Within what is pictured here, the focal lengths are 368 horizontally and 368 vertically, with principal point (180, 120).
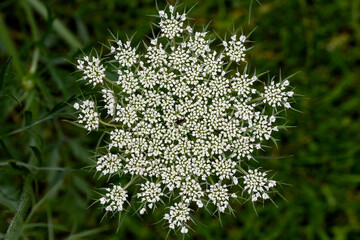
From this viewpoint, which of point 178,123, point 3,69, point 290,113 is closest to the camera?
point 3,69

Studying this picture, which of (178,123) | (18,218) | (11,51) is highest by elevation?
(11,51)

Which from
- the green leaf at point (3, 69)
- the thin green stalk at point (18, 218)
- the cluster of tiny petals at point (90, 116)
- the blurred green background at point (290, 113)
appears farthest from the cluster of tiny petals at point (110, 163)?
the blurred green background at point (290, 113)

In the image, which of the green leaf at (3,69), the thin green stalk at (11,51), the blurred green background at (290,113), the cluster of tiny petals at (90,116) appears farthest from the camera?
the blurred green background at (290,113)

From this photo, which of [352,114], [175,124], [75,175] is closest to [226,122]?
[175,124]

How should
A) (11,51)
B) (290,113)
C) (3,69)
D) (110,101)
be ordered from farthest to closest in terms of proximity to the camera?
(290,113) < (11,51) < (110,101) < (3,69)

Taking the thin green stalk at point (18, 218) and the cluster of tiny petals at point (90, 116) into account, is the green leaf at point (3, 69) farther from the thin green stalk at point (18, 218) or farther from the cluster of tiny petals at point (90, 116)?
the thin green stalk at point (18, 218)

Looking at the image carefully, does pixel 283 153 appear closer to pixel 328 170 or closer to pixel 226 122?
pixel 328 170

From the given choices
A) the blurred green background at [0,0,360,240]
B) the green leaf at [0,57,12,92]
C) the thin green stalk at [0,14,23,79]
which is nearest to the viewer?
the green leaf at [0,57,12,92]

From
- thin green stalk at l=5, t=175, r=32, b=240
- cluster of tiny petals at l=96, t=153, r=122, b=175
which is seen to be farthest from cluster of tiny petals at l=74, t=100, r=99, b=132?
thin green stalk at l=5, t=175, r=32, b=240

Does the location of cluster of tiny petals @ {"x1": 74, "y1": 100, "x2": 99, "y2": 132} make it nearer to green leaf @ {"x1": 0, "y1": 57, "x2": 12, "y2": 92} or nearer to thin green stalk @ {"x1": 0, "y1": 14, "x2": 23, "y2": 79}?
green leaf @ {"x1": 0, "y1": 57, "x2": 12, "y2": 92}

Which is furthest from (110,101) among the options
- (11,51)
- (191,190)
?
(11,51)

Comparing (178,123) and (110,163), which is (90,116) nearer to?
(110,163)

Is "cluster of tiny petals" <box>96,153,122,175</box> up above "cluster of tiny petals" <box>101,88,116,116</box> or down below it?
below
